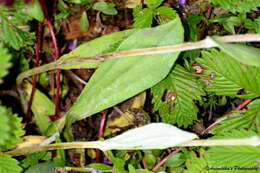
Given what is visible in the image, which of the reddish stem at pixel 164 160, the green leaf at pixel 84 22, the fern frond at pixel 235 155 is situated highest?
the green leaf at pixel 84 22

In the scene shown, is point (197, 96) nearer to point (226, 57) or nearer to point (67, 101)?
point (226, 57)

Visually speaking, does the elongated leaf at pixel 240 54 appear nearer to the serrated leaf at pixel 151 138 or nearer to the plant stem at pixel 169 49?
the plant stem at pixel 169 49

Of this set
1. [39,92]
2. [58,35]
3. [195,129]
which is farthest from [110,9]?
[195,129]

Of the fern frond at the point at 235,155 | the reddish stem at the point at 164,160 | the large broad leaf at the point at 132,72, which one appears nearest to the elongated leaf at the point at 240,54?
the large broad leaf at the point at 132,72

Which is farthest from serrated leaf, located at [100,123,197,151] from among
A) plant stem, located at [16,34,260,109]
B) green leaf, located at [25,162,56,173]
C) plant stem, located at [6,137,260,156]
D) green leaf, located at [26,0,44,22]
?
green leaf, located at [26,0,44,22]

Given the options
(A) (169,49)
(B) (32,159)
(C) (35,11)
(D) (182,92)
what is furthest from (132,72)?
(B) (32,159)

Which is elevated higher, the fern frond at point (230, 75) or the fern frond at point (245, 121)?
the fern frond at point (230, 75)

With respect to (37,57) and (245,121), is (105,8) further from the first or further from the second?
(245,121)
